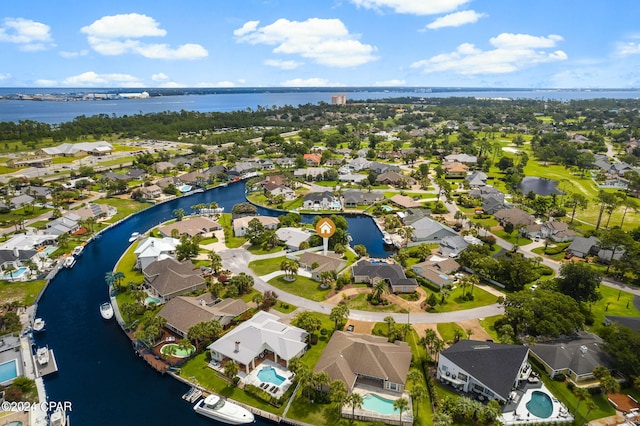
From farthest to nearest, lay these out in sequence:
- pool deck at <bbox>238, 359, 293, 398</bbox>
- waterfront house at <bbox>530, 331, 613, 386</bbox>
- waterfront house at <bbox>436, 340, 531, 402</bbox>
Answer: waterfront house at <bbox>530, 331, 613, 386</bbox>, pool deck at <bbox>238, 359, 293, 398</bbox>, waterfront house at <bbox>436, 340, 531, 402</bbox>

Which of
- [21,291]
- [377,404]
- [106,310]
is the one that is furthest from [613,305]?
[21,291]

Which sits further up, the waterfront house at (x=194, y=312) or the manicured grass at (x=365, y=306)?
the waterfront house at (x=194, y=312)

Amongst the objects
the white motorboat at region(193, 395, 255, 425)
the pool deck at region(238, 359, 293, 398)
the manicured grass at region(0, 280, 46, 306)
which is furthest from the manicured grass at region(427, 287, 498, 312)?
the manicured grass at region(0, 280, 46, 306)

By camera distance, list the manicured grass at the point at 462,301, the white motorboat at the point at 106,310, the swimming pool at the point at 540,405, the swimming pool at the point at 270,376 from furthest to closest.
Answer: the manicured grass at the point at 462,301 < the white motorboat at the point at 106,310 < the swimming pool at the point at 270,376 < the swimming pool at the point at 540,405

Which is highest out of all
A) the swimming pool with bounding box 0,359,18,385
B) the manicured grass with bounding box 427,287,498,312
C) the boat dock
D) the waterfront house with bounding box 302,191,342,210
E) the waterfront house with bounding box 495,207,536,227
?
the waterfront house with bounding box 495,207,536,227

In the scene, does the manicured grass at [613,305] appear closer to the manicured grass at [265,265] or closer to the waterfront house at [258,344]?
the waterfront house at [258,344]

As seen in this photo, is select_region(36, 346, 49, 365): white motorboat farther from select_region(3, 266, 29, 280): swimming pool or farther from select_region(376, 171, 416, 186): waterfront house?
select_region(376, 171, 416, 186): waterfront house

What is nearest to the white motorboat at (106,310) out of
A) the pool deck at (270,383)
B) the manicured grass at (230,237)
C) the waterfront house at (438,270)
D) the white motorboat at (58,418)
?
the white motorboat at (58,418)
